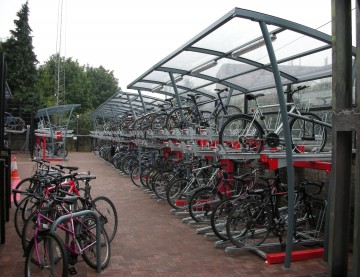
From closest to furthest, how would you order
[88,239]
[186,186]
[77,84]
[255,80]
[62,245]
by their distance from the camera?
[62,245] < [88,239] < [255,80] < [186,186] < [77,84]

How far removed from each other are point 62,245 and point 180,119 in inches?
225

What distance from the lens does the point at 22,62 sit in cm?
2580

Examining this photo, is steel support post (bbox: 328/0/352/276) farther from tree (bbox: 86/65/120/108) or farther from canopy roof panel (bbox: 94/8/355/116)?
tree (bbox: 86/65/120/108)

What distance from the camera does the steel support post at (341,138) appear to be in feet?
7.36

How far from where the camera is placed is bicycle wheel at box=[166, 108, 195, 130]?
864 cm

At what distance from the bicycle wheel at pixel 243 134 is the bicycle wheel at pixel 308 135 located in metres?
0.64

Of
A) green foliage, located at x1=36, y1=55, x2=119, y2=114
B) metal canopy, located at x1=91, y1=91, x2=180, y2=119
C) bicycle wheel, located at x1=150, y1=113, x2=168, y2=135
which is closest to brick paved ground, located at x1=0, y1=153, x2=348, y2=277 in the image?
Result: bicycle wheel, located at x1=150, y1=113, x2=168, y2=135

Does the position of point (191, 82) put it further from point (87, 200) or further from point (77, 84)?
point (77, 84)

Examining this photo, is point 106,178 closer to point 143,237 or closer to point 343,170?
point 143,237

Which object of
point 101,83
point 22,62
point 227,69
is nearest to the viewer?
point 227,69

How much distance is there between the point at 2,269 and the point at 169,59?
4.32m

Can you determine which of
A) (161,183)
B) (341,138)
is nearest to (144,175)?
(161,183)

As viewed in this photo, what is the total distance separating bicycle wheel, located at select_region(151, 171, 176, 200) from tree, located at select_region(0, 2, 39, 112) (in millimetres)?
18328

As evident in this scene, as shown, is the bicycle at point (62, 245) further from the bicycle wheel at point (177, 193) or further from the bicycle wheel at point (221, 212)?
the bicycle wheel at point (177, 193)
